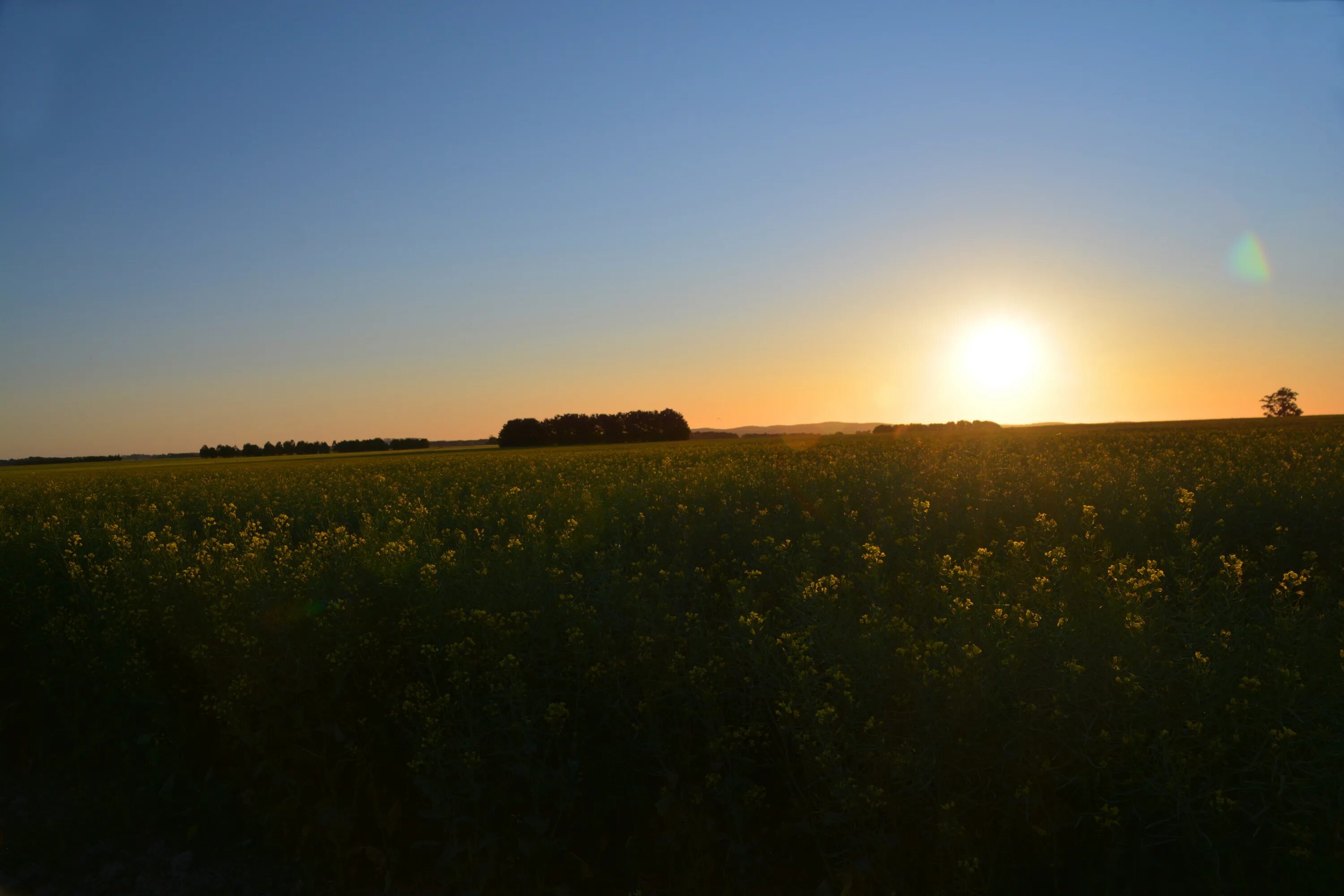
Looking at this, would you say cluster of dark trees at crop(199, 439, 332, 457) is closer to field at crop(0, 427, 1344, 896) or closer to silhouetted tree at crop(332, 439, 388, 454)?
silhouetted tree at crop(332, 439, 388, 454)

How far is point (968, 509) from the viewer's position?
22.0ft

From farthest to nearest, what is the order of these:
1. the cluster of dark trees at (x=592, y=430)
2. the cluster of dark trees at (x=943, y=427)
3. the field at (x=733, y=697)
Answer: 1. the cluster of dark trees at (x=592, y=430)
2. the cluster of dark trees at (x=943, y=427)
3. the field at (x=733, y=697)

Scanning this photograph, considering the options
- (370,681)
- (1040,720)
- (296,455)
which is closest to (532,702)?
(370,681)

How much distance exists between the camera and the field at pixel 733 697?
122 inches

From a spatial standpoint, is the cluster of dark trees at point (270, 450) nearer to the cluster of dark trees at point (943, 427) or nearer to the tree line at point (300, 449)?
the tree line at point (300, 449)

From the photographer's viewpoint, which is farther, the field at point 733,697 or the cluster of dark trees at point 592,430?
the cluster of dark trees at point 592,430

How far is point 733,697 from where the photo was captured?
12.7 ft

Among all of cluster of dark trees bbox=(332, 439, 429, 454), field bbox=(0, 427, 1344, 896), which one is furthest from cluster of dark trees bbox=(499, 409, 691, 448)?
field bbox=(0, 427, 1344, 896)

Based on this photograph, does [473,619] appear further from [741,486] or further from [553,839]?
[741,486]

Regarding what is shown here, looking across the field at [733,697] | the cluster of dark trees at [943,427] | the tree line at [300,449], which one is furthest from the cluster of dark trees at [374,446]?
the field at [733,697]

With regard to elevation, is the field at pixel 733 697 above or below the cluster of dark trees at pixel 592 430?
below

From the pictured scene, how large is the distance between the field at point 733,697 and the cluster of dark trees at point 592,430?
40.9m

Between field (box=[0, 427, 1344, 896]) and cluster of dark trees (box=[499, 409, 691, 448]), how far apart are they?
40.9 meters

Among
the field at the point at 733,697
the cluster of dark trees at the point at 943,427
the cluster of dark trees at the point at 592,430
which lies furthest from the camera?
the cluster of dark trees at the point at 592,430
